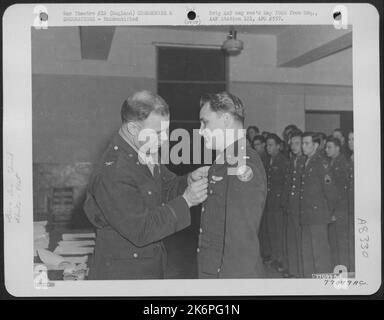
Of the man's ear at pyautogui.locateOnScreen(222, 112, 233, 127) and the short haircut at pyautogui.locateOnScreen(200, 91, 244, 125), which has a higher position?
the short haircut at pyautogui.locateOnScreen(200, 91, 244, 125)

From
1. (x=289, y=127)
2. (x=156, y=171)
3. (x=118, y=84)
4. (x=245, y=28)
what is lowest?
(x=156, y=171)

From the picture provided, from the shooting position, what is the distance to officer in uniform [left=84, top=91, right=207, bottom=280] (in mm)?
913

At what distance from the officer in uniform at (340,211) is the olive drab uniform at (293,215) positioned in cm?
7

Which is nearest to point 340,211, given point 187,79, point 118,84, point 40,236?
point 187,79

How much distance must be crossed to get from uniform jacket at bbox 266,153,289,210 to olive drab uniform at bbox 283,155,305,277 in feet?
0.04

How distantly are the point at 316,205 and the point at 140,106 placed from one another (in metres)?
0.48

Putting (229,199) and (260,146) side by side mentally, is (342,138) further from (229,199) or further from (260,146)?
(229,199)

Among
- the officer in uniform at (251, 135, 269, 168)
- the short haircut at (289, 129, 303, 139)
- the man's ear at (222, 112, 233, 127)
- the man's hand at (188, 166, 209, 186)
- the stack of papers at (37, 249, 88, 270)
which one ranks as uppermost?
the man's ear at (222, 112, 233, 127)

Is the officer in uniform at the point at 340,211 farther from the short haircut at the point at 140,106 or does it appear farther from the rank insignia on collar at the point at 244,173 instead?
the short haircut at the point at 140,106

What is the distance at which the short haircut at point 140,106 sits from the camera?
93cm

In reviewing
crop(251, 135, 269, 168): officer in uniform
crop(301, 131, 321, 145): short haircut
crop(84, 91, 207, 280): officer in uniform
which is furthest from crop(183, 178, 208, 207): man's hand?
crop(301, 131, 321, 145): short haircut

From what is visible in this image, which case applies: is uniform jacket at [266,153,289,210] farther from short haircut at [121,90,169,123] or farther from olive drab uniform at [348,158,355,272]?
short haircut at [121,90,169,123]

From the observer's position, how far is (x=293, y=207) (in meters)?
0.96

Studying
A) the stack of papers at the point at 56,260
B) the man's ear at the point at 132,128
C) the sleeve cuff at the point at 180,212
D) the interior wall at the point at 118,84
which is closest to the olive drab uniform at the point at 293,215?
the interior wall at the point at 118,84
